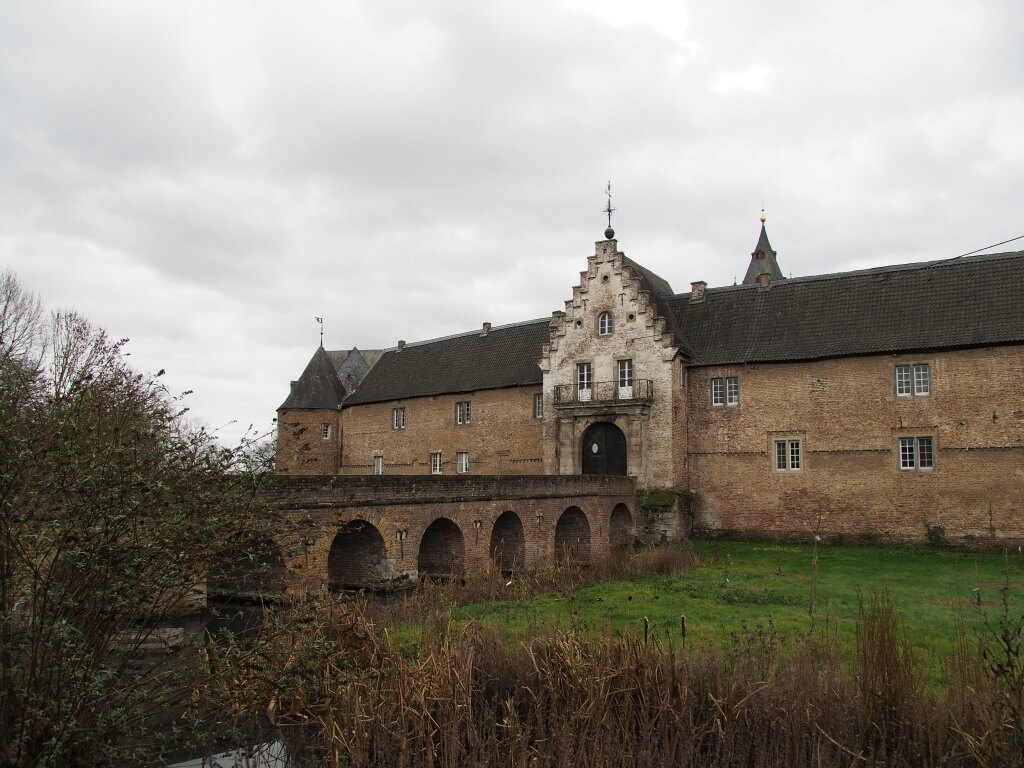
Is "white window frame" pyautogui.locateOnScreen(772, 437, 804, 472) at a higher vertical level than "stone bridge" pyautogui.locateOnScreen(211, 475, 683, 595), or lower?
higher

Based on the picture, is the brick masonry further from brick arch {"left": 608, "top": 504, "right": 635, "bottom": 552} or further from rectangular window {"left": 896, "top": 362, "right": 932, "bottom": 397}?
rectangular window {"left": 896, "top": 362, "right": 932, "bottom": 397}

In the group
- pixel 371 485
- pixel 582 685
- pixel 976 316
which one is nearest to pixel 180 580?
pixel 582 685

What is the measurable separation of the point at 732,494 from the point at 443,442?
542 inches

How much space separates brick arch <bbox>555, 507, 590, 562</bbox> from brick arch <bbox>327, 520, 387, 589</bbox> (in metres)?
8.06

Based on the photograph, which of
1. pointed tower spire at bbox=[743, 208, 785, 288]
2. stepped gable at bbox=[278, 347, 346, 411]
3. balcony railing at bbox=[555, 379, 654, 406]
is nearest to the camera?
balcony railing at bbox=[555, 379, 654, 406]

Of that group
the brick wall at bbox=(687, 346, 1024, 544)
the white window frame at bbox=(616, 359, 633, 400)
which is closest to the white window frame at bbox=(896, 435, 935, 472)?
the brick wall at bbox=(687, 346, 1024, 544)

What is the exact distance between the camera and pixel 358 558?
58.7 ft

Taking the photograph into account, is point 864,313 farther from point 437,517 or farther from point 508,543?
point 437,517

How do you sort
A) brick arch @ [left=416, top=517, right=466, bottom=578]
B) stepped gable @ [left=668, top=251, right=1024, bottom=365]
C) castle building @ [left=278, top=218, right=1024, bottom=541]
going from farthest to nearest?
1. stepped gable @ [left=668, top=251, right=1024, bottom=365]
2. castle building @ [left=278, top=218, right=1024, bottom=541]
3. brick arch @ [left=416, top=517, right=466, bottom=578]

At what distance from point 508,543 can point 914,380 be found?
13.7 meters

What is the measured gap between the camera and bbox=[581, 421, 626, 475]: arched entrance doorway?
2928 centimetres

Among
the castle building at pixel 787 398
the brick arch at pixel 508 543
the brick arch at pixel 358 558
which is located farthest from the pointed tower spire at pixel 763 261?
the brick arch at pixel 358 558

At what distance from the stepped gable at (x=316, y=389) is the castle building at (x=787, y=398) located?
1082 cm

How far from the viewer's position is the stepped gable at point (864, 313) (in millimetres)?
24391
